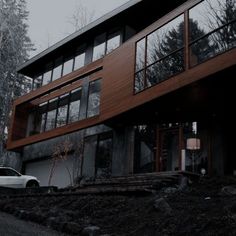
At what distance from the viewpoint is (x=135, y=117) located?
15914 millimetres

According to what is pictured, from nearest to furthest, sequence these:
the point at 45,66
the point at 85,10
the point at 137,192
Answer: the point at 137,192 < the point at 45,66 < the point at 85,10

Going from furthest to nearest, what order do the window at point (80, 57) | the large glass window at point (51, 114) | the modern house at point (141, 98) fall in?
the window at point (80, 57) < the large glass window at point (51, 114) < the modern house at point (141, 98)

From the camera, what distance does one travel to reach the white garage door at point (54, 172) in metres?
20.7

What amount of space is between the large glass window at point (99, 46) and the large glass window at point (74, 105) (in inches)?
84.8

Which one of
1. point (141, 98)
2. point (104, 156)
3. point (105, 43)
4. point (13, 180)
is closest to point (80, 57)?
point (105, 43)

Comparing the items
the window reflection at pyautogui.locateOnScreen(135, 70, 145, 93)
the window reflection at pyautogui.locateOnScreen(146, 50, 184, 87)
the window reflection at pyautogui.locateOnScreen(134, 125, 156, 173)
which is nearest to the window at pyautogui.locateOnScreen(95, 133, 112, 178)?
the window reflection at pyautogui.locateOnScreen(134, 125, 156, 173)

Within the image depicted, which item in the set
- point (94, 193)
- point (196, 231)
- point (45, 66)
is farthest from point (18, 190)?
point (45, 66)

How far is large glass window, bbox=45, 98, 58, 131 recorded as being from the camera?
22750mm

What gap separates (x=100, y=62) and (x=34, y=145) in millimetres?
7935

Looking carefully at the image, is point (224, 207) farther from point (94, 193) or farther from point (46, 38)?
point (46, 38)

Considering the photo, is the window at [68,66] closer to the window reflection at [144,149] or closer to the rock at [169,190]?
the window reflection at [144,149]

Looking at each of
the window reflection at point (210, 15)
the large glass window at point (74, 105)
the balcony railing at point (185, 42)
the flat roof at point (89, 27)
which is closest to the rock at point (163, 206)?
the balcony railing at point (185, 42)

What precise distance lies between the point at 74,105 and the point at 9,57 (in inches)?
628

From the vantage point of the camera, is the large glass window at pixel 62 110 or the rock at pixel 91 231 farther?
the large glass window at pixel 62 110
